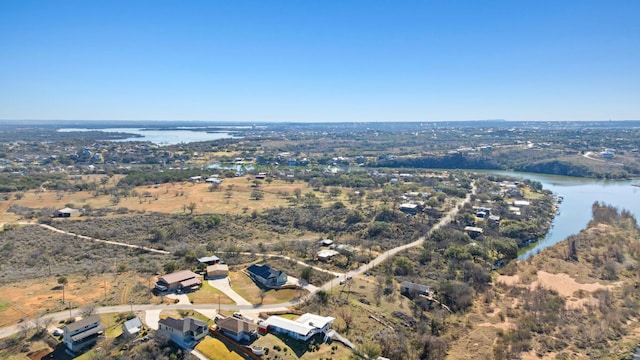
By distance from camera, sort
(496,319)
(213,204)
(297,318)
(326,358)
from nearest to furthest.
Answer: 1. (326,358)
2. (297,318)
3. (496,319)
4. (213,204)

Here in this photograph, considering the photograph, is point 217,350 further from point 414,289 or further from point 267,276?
point 414,289

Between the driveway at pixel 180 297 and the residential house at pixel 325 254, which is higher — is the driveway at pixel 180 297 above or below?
above

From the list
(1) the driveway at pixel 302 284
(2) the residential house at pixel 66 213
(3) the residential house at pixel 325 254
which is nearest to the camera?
(1) the driveway at pixel 302 284

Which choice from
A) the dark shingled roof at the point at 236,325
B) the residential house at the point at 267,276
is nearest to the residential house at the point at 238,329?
the dark shingled roof at the point at 236,325

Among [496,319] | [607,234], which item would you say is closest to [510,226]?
[607,234]

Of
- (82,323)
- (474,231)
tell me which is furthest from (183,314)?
(474,231)

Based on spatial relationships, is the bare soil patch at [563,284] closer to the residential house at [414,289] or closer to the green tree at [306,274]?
the residential house at [414,289]

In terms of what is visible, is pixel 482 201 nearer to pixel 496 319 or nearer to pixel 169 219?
pixel 496 319

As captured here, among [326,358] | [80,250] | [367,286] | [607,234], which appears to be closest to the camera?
[326,358]
